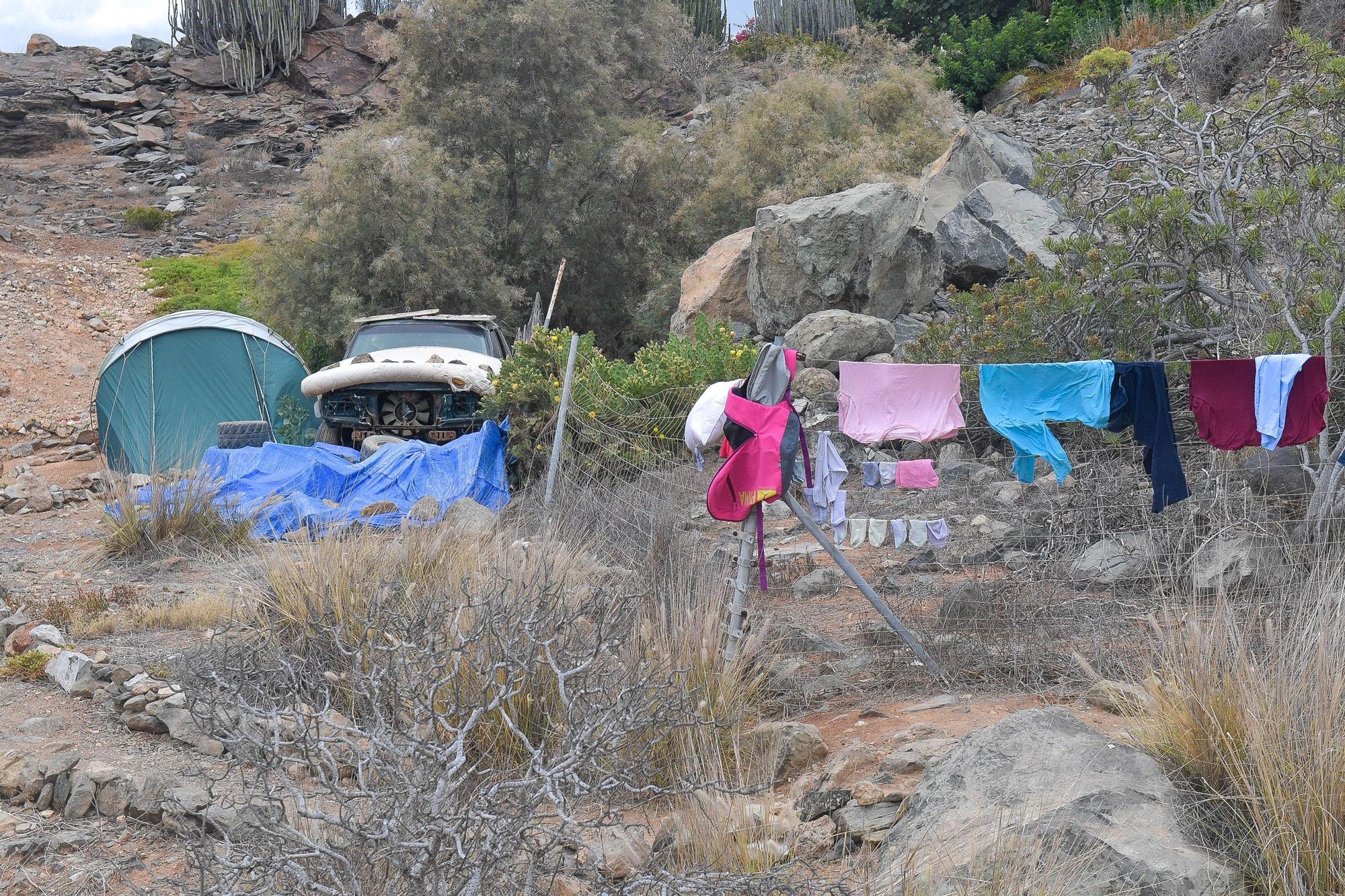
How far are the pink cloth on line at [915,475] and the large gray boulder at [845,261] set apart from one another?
314 inches

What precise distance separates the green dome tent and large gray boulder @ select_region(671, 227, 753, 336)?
4.81 meters

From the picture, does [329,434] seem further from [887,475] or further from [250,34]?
[250,34]

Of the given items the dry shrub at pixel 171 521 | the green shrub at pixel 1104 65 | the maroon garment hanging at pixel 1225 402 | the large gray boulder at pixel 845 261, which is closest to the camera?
the maroon garment hanging at pixel 1225 402

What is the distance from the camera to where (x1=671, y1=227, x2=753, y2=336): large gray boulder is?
46.6 feet

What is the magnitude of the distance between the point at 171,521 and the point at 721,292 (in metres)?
7.81

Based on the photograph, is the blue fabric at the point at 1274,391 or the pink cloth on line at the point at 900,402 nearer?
the blue fabric at the point at 1274,391

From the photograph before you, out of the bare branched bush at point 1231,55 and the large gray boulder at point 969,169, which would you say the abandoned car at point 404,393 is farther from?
the bare branched bush at point 1231,55

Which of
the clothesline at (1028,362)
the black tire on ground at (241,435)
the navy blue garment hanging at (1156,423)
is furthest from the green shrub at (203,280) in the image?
the navy blue garment hanging at (1156,423)

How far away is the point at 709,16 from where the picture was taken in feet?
121

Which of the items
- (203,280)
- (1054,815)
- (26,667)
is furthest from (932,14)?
(1054,815)

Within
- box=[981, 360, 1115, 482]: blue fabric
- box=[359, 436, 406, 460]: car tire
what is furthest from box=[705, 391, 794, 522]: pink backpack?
box=[359, 436, 406, 460]: car tire

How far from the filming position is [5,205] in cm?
2697

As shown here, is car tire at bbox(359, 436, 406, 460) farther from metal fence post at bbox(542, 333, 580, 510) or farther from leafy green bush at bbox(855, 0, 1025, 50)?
leafy green bush at bbox(855, 0, 1025, 50)

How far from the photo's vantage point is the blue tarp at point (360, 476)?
9.10 m
